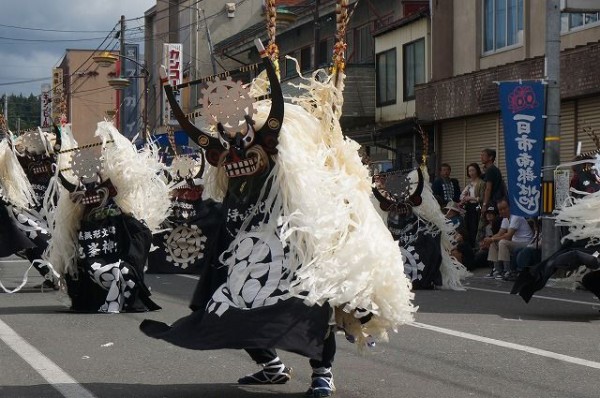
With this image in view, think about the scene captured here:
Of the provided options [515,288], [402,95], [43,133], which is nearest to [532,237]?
[515,288]

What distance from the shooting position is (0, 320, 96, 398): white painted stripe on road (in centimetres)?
697

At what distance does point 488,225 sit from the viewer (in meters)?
17.1

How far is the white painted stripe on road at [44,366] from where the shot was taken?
22.9 feet

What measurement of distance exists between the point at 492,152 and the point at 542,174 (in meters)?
1.29

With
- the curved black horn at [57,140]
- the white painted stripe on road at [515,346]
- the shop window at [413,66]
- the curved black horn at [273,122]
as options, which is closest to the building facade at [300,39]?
the shop window at [413,66]

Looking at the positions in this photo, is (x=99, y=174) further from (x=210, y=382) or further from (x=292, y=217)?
(x=292, y=217)

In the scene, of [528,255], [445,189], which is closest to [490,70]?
[445,189]

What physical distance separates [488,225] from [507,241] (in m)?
1.27

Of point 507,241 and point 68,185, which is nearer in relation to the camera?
point 68,185

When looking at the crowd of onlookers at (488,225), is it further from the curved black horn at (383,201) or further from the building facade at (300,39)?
the building facade at (300,39)

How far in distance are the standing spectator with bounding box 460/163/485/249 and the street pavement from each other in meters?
5.84

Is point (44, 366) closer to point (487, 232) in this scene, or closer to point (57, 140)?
point (57, 140)

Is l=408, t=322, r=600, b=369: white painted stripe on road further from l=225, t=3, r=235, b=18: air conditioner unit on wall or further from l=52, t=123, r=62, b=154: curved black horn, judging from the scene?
l=225, t=3, r=235, b=18: air conditioner unit on wall

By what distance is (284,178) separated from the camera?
251 inches
